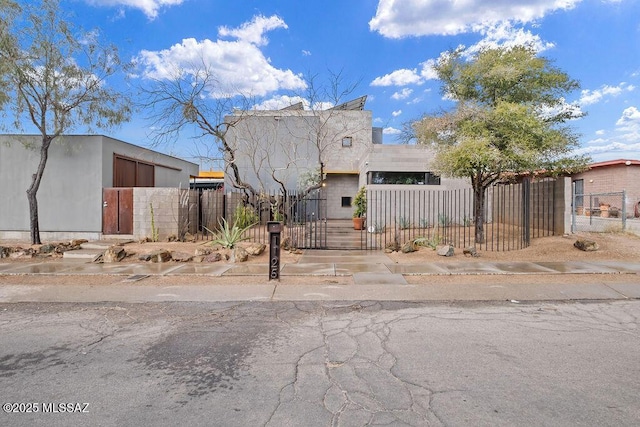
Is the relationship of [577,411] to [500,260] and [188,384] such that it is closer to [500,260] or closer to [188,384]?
[188,384]

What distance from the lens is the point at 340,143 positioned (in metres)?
25.4

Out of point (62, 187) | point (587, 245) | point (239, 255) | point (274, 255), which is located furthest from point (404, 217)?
point (62, 187)

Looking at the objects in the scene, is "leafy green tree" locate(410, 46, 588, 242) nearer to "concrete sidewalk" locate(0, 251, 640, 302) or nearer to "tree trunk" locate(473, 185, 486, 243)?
"tree trunk" locate(473, 185, 486, 243)

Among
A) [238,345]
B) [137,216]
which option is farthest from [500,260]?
[137,216]

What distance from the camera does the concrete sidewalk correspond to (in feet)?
21.9

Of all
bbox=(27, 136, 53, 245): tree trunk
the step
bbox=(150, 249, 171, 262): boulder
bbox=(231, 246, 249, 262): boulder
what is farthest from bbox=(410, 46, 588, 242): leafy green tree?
bbox=(27, 136, 53, 245): tree trunk

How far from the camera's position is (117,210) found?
14.5 metres

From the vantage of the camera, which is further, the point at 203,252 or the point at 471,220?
the point at 471,220

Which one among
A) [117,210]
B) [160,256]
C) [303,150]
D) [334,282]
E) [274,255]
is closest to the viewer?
[334,282]

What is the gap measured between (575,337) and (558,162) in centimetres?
850

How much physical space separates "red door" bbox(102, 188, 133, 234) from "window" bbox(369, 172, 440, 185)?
10.3 m

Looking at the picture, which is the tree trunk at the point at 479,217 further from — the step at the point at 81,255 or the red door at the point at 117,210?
the red door at the point at 117,210

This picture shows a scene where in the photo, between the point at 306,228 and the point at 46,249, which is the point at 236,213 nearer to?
the point at 306,228

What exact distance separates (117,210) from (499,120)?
13698mm
